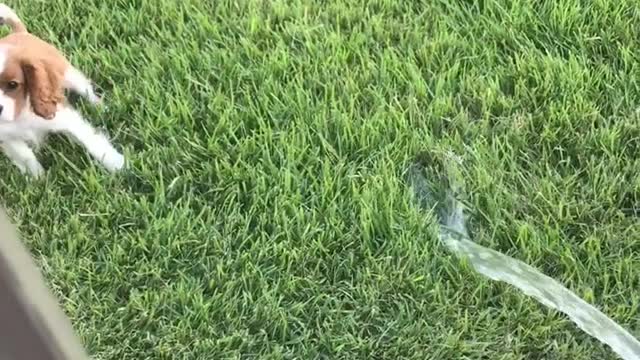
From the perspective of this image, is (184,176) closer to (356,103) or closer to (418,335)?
(356,103)

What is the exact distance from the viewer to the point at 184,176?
157 centimetres

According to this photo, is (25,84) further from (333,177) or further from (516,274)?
(516,274)

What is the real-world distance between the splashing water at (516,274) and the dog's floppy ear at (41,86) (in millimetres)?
550

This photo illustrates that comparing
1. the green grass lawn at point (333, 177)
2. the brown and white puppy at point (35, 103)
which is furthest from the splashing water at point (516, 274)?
the brown and white puppy at point (35, 103)

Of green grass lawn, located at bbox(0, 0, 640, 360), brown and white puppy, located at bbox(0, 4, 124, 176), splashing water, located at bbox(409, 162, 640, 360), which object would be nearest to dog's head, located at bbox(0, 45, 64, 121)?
brown and white puppy, located at bbox(0, 4, 124, 176)

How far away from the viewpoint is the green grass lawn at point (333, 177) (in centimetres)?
140

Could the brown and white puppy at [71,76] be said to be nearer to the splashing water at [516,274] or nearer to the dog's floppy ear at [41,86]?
the dog's floppy ear at [41,86]

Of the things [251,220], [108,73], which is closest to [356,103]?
[251,220]

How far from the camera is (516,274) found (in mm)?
1437

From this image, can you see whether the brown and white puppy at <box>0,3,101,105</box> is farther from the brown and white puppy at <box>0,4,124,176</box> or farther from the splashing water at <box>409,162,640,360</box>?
the splashing water at <box>409,162,640,360</box>

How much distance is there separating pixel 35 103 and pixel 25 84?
0.03 m

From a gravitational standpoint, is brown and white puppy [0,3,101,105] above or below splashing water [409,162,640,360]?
above

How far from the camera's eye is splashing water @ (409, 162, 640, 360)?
4.50 feet

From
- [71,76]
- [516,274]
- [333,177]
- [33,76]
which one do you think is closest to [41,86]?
[33,76]
